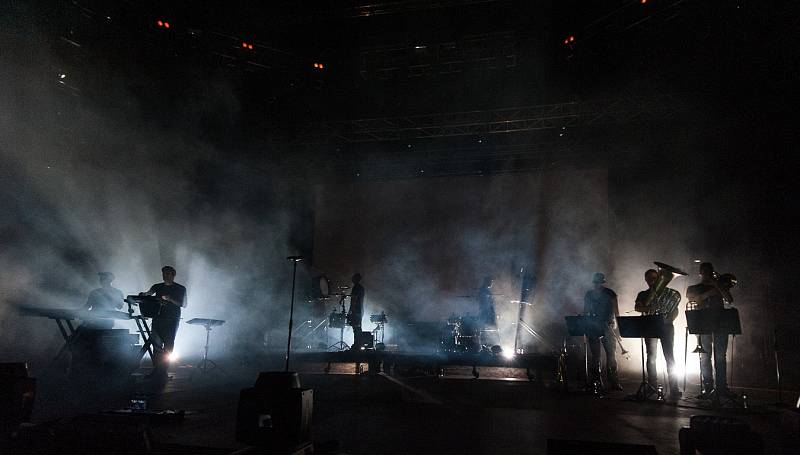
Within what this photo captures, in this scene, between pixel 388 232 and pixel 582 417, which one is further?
pixel 388 232

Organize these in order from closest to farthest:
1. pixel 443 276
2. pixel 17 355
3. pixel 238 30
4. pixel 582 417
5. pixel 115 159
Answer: pixel 582 417, pixel 17 355, pixel 238 30, pixel 115 159, pixel 443 276

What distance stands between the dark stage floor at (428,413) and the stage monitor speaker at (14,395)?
775 mm

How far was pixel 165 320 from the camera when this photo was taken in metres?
6.00

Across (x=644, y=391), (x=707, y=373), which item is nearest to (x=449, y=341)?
(x=644, y=391)

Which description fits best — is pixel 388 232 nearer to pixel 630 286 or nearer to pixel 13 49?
pixel 630 286

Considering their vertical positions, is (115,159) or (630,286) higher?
(115,159)

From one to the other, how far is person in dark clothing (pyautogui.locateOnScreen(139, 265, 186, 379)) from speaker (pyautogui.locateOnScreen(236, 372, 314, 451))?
3931 mm

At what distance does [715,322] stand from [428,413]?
11.0 feet

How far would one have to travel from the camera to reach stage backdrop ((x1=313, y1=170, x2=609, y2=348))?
34.6 ft

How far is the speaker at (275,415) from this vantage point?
2396 millimetres

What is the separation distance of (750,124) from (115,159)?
455 inches

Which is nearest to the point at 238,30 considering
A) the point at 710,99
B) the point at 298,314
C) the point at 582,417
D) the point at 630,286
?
the point at 298,314

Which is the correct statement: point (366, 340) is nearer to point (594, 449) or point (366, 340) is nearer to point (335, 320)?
point (335, 320)

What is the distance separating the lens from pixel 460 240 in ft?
37.4
